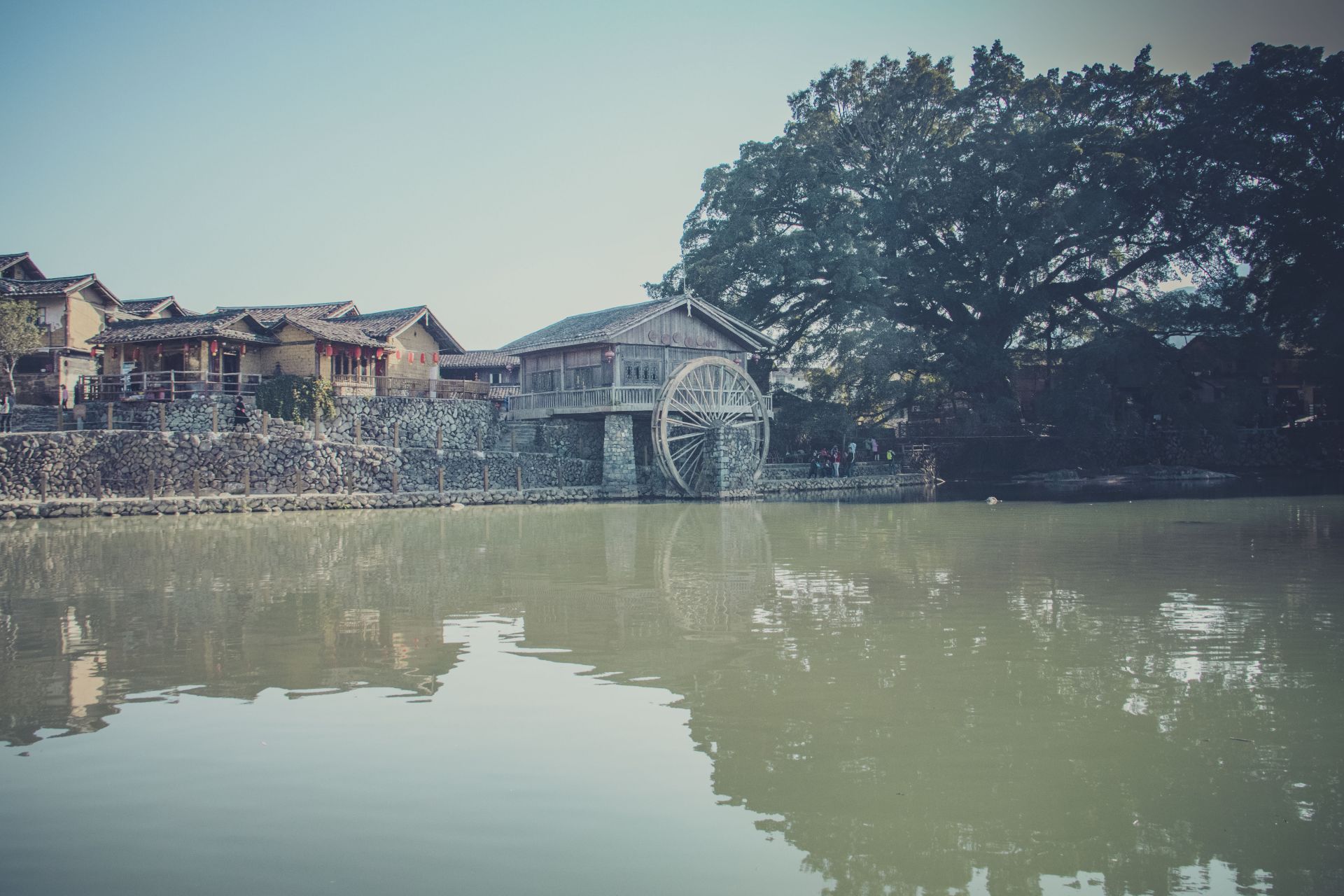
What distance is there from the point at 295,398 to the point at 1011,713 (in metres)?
27.0

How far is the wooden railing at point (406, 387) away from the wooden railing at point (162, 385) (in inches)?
115

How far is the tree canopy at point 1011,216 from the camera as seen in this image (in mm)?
35406

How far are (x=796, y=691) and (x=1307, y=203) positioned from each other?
118 ft

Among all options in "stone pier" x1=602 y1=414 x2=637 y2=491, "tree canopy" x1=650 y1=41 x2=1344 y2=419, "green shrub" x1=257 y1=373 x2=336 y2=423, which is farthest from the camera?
"tree canopy" x1=650 y1=41 x2=1344 y2=419

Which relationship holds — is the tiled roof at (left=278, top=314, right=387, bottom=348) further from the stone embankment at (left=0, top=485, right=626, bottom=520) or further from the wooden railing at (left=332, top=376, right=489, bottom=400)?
the stone embankment at (left=0, top=485, right=626, bottom=520)

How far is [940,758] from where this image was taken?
636cm

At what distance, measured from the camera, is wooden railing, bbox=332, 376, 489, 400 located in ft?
109

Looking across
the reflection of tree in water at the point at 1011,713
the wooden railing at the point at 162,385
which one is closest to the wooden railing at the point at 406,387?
the wooden railing at the point at 162,385

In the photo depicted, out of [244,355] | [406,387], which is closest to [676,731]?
[244,355]

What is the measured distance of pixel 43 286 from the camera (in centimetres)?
3525

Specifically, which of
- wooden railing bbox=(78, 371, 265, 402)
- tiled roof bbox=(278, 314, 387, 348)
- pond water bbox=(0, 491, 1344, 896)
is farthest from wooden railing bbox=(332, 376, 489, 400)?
pond water bbox=(0, 491, 1344, 896)

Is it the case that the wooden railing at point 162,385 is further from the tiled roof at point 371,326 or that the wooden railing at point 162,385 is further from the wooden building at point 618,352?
the wooden building at point 618,352

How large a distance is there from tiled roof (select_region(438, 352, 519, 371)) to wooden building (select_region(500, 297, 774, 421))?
25.0 ft

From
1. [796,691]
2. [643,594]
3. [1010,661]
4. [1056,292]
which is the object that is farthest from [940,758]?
[1056,292]
